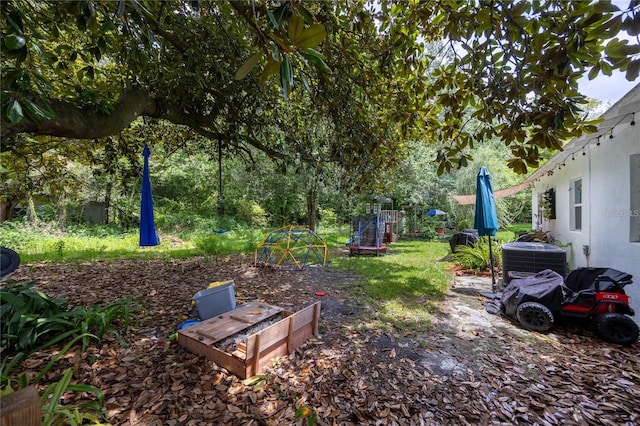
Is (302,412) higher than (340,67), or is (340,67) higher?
(340,67)

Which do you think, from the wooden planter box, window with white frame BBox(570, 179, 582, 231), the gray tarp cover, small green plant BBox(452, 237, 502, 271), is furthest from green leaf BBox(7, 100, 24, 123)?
window with white frame BBox(570, 179, 582, 231)

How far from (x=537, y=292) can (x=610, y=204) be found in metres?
1.95

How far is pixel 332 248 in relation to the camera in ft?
36.6

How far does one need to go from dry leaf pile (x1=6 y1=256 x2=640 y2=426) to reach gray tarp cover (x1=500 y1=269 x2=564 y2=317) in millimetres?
287

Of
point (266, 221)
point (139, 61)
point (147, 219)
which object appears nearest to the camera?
point (139, 61)

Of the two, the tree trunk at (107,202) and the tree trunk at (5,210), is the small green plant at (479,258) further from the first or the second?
the tree trunk at (107,202)

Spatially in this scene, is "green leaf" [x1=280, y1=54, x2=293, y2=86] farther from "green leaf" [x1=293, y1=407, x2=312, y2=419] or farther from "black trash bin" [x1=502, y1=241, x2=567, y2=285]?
"black trash bin" [x1=502, y1=241, x2=567, y2=285]

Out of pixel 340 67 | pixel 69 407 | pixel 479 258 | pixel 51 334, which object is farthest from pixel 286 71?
pixel 479 258

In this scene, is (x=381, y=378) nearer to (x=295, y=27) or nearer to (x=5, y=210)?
(x=295, y=27)

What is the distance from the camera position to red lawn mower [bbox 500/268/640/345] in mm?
3199

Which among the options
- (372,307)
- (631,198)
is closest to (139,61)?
(372,307)

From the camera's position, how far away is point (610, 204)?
13.7 ft

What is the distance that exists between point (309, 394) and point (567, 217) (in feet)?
23.8

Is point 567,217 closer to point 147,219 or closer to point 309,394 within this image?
point 309,394
